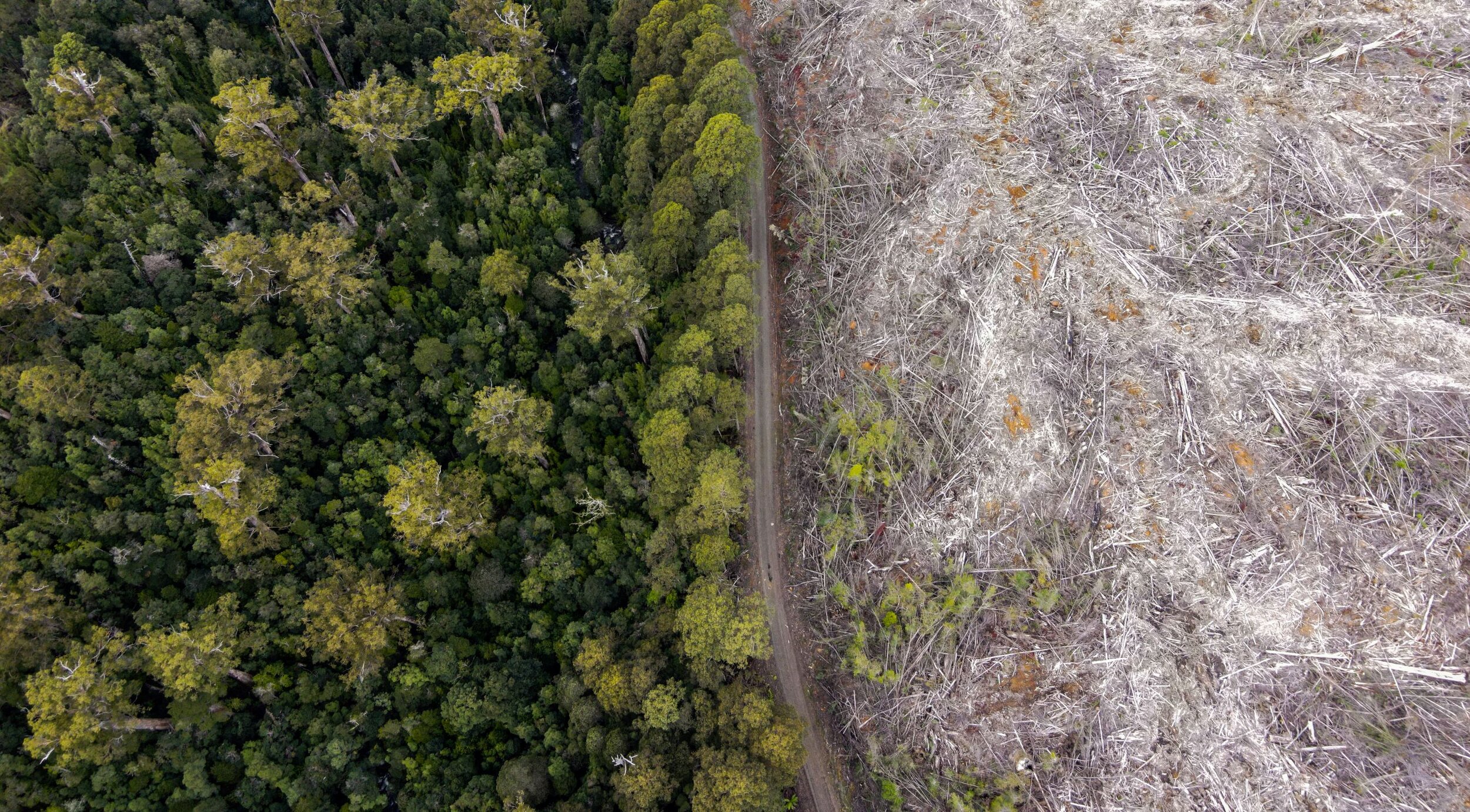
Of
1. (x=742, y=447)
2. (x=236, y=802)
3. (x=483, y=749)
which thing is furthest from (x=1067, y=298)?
(x=236, y=802)

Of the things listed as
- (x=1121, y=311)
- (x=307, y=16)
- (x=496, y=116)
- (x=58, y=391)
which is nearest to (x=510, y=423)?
(x=496, y=116)

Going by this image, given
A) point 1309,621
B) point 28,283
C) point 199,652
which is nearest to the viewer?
point 1309,621

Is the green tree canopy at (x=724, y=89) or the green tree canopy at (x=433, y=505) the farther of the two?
the green tree canopy at (x=724, y=89)

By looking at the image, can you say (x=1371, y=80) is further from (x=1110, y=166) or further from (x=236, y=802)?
(x=236, y=802)

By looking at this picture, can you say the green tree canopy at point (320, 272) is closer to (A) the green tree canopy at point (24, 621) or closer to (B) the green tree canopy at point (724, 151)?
(A) the green tree canopy at point (24, 621)

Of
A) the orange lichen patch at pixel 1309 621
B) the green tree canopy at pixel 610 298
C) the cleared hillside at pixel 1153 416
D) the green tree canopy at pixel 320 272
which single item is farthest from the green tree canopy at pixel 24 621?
the orange lichen patch at pixel 1309 621

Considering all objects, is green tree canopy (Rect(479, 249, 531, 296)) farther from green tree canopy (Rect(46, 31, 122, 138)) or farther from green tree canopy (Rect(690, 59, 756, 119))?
green tree canopy (Rect(46, 31, 122, 138))

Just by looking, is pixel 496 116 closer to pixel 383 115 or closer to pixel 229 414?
pixel 383 115

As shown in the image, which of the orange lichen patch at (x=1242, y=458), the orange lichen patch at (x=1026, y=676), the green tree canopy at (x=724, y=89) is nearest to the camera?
the orange lichen patch at (x=1242, y=458)
